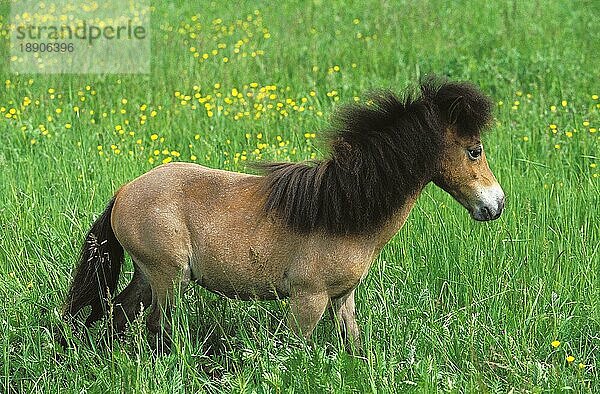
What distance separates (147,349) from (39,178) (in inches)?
81.2

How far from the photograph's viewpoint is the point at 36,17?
413 inches

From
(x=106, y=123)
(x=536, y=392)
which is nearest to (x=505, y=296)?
(x=536, y=392)

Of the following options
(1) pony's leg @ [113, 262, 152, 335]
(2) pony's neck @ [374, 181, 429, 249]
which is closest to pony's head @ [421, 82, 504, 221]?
(2) pony's neck @ [374, 181, 429, 249]

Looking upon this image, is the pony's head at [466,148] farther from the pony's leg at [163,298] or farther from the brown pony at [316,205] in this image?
the pony's leg at [163,298]

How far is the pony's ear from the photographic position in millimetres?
3740

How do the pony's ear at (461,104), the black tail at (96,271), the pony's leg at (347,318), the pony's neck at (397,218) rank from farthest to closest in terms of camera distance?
the black tail at (96,271), the pony's leg at (347,318), the pony's neck at (397,218), the pony's ear at (461,104)

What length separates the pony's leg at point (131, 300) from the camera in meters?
4.37

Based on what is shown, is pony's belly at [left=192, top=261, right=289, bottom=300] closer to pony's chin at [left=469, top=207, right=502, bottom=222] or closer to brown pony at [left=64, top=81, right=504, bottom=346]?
brown pony at [left=64, top=81, right=504, bottom=346]

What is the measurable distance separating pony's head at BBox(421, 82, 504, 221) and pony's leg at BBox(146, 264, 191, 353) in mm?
1159

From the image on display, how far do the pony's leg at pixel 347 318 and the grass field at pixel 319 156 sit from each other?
0.21 ft

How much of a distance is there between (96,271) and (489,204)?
182 centimetres

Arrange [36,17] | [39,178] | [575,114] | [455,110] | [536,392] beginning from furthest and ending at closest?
1. [36,17]
2. [575,114]
3. [39,178]
4. [455,110]
5. [536,392]

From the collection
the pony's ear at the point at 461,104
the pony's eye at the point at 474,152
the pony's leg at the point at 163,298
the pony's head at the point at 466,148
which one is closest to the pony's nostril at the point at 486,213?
the pony's head at the point at 466,148

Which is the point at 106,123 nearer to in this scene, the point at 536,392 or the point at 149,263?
the point at 149,263
